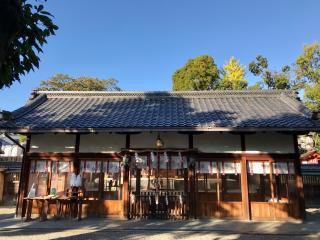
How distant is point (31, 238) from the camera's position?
8844mm

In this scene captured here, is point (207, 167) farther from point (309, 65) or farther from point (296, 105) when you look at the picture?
point (309, 65)

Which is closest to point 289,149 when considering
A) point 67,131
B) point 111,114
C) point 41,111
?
point 111,114

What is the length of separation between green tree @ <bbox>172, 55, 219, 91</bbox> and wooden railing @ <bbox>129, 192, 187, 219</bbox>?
89.4ft

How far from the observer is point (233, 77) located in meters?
37.6

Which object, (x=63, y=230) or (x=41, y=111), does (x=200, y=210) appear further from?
(x=41, y=111)

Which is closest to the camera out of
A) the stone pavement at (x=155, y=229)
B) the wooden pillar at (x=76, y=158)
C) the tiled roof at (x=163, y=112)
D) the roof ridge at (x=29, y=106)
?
the stone pavement at (x=155, y=229)

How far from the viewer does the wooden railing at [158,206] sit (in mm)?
11773

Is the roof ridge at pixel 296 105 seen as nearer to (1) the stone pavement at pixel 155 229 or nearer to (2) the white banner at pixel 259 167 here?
(2) the white banner at pixel 259 167

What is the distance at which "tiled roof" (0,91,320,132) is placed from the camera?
11.5 metres

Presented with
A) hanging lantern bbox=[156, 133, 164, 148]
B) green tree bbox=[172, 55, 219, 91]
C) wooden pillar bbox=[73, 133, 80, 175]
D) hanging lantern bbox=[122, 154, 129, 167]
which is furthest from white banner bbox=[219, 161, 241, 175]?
green tree bbox=[172, 55, 219, 91]

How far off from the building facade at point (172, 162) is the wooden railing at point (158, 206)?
0.04m

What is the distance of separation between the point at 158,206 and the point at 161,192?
58cm

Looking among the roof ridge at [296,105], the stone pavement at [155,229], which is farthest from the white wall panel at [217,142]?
the roof ridge at [296,105]

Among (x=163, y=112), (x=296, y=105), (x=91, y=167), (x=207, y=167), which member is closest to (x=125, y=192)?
(x=91, y=167)
